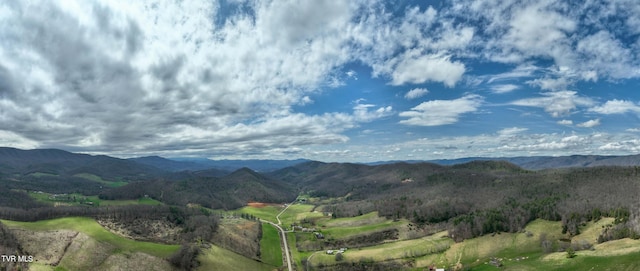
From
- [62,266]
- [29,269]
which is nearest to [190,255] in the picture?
[62,266]

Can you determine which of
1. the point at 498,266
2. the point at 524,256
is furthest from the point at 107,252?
the point at 524,256

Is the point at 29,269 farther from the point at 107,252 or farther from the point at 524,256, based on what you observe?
the point at 524,256

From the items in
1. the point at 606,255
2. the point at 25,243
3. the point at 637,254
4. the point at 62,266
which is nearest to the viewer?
the point at 637,254

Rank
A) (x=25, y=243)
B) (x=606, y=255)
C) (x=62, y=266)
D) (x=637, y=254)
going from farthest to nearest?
(x=25, y=243)
(x=62, y=266)
(x=606, y=255)
(x=637, y=254)

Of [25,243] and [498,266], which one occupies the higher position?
[25,243]

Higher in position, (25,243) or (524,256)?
(25,243)

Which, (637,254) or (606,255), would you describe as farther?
(606,255)

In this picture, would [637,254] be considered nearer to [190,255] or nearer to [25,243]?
[190,255]

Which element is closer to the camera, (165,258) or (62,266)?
(62,266)

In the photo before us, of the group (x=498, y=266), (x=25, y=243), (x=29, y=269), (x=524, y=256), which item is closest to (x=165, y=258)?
(x=29, y=269)
